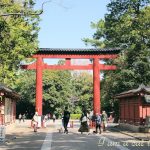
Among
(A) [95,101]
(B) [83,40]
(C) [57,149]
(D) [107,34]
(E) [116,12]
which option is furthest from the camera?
(B) [83,40]

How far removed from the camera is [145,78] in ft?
138

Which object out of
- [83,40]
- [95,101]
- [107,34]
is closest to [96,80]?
[95,101]

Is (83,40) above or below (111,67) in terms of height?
above

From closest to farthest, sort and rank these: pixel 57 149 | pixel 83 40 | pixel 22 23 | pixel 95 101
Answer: pixel 57 149, pixel 22 23, pixel 95 101, pixel 83 40

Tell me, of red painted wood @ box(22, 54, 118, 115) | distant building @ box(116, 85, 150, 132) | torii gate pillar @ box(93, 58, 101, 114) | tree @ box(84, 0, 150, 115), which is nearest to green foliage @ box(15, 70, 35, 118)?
tree @ box(84, 0, 150, 115)

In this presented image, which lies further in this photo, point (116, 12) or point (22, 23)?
point (116, 12)

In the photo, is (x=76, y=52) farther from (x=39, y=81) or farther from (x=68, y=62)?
(x=39, y=81)

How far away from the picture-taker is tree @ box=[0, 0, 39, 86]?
96.1 feet

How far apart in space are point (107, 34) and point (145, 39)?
1036cm

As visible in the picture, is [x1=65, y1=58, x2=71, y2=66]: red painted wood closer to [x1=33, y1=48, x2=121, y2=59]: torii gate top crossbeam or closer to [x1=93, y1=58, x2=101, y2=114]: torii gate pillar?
[x1=33, y1=48, x2=121, y2=59]: torii gate top crossbeam

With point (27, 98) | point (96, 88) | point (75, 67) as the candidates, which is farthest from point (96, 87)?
point (27, 98)

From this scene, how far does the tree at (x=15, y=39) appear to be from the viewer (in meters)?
29.3

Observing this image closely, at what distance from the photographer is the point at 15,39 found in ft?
108

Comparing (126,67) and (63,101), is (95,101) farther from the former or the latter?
(63,101)
